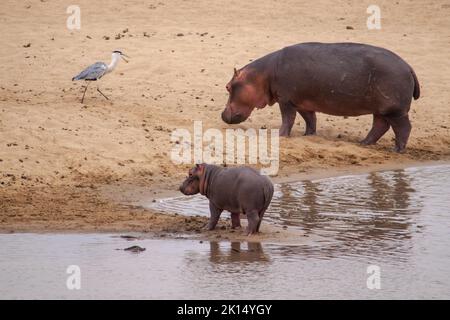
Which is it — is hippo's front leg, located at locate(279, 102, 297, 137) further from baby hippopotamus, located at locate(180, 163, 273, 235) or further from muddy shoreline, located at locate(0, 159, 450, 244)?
baby hippopotamus, located at locate(180, 163, 273, 235)

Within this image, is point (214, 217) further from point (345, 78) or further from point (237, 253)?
point (345, 78)

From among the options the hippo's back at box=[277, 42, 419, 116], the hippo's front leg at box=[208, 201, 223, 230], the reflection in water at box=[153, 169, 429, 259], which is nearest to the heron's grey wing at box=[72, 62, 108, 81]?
the hippo's back at box=[277, 42, 419, 116]

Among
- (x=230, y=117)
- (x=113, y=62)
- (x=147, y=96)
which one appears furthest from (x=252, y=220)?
(x=147, y=96)

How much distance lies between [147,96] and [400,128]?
12.0 ft

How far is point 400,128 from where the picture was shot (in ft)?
45.0

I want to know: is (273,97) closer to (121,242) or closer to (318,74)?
(318,74)

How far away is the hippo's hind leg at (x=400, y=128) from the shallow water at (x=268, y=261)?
3.20 metres

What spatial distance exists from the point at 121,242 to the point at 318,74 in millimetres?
5565

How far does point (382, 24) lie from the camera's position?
19.5 meters

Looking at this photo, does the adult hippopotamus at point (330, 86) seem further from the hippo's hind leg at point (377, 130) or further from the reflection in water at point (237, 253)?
the reflection in water at point (237, 253)

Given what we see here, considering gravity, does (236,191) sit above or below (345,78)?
below

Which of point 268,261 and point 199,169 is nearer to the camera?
point 268,261

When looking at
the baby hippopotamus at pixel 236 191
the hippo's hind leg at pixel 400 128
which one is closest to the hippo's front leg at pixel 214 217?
the baby hippopotamus at pixel 236 191
